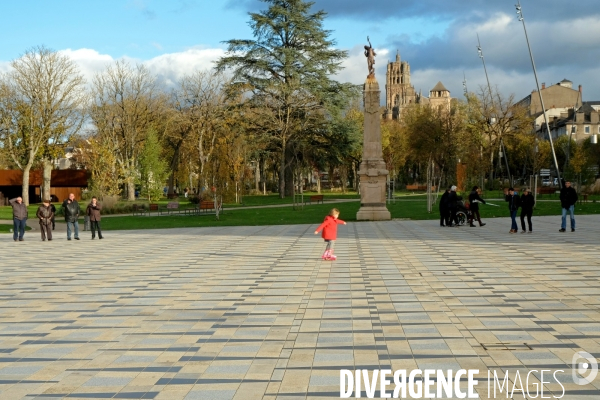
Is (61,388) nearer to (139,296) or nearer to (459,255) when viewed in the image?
(139,296)

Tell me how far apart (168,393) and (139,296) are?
5932mm

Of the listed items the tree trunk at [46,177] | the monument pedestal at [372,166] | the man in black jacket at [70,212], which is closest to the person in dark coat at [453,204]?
the monument pedestal at [372,166]

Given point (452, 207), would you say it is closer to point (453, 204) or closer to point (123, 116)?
point (453, 204)

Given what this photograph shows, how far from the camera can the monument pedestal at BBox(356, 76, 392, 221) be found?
32.3 metres

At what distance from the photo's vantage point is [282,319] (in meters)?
9.21

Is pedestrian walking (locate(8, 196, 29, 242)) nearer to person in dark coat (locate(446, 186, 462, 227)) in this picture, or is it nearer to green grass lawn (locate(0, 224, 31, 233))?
green grass lawn (locate(0, 224, 31, 233))

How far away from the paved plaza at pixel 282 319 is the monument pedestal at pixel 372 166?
1369 centimetres

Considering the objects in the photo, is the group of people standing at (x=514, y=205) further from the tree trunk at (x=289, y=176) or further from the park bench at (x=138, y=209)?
the tree trunk at (x=289, y=176)

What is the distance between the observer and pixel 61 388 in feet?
20.0

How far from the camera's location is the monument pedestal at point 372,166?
32.3m

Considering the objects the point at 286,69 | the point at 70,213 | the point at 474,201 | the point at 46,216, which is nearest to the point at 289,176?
the point at 286,69

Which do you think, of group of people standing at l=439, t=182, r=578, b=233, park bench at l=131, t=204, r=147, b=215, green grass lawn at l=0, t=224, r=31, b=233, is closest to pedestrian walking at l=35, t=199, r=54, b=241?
green grass lawn at l=0, t=224, r=31, b=233

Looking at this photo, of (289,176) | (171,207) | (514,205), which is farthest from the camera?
(289,176)

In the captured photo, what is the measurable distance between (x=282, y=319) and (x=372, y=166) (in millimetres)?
23641
